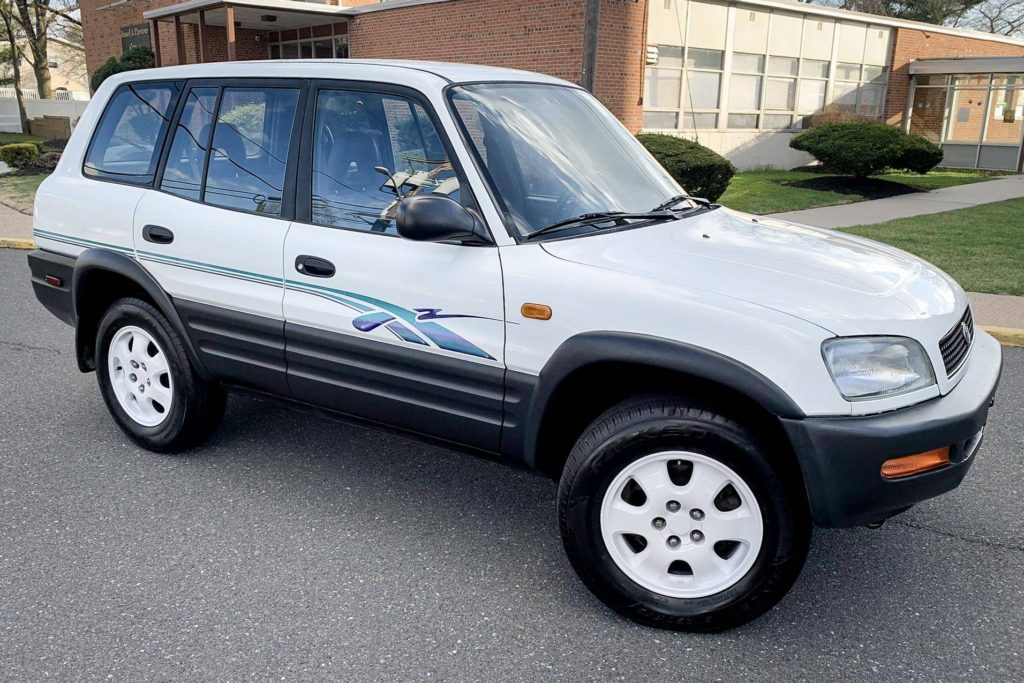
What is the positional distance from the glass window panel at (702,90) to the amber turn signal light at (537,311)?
766 inches

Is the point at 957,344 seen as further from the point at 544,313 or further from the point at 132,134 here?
the point at 132,134

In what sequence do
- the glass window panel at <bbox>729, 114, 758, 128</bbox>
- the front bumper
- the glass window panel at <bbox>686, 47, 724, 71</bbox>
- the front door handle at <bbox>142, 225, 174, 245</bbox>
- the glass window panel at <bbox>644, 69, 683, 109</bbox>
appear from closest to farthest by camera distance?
the front bumper, the front door handle at <bbox>142, 225, 174, 245</bbox>, the glass window panel at <bbox>644, 69, 683, 109</bbox>, the glass window panel at <bbox>686, 47, 724, 71</bbox>, the glass window panel at <bbox>729, 114, 758, 128</bbox>

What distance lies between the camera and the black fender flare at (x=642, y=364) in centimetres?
277

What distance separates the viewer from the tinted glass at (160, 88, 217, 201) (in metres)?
4.18

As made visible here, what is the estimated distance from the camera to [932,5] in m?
38.2

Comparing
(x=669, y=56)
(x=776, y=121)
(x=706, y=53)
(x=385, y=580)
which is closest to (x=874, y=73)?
(x=776, y=121)

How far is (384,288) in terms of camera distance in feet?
11.4

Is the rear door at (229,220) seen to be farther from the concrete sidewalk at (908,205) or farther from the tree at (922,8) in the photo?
the tree at (922,8)

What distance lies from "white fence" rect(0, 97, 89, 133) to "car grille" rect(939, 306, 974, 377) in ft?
125

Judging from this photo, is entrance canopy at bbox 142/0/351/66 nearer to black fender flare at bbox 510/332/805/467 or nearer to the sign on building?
the sign on building

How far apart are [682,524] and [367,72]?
2246 millimetres

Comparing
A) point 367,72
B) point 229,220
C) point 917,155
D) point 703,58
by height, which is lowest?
point 917,155

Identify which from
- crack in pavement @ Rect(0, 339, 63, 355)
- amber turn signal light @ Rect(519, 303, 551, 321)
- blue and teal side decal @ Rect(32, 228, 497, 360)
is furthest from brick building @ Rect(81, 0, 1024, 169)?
amber turn signal light @ Rect(519, 303, 551, 321)

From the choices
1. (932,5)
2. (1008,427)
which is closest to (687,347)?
(1008,427)
